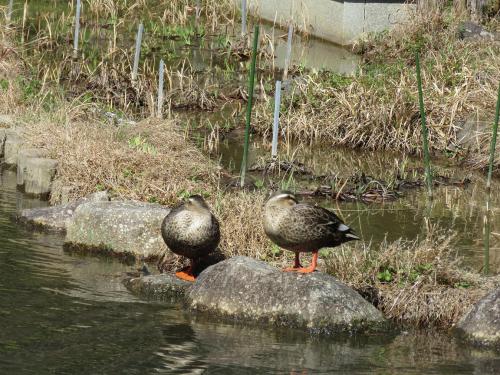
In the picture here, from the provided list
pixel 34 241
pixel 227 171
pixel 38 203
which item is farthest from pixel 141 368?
pixel 227 171

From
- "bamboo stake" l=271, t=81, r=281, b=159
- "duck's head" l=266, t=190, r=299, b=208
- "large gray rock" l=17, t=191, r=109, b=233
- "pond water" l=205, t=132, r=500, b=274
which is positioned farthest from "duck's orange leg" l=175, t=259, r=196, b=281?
"bamboo stake" l=271, t=81, r=281, b=159

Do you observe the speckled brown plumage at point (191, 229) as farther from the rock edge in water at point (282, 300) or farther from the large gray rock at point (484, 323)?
the large gray rock at point (484, 323)

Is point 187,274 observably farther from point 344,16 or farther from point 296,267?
point 344,16

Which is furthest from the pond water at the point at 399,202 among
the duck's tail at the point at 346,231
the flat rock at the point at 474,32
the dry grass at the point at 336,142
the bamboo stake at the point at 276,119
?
the flat rock at the point at 474,32

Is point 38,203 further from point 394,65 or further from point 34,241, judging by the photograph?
point 394,65

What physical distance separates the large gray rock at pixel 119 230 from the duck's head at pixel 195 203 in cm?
114

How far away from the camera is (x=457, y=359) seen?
9797mm

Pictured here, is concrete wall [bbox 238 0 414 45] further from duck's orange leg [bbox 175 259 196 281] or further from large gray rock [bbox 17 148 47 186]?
duck's orange leg [bbox 175 259 196 281]

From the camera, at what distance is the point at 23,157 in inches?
576

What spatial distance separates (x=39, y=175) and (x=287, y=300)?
5.15 m

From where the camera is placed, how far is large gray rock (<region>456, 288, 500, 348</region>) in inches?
396

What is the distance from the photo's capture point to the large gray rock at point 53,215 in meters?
13.1

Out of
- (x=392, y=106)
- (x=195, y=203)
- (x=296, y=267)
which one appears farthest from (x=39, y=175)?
(x=392, y=106)

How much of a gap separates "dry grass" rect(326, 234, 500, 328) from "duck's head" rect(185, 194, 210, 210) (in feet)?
4.30
